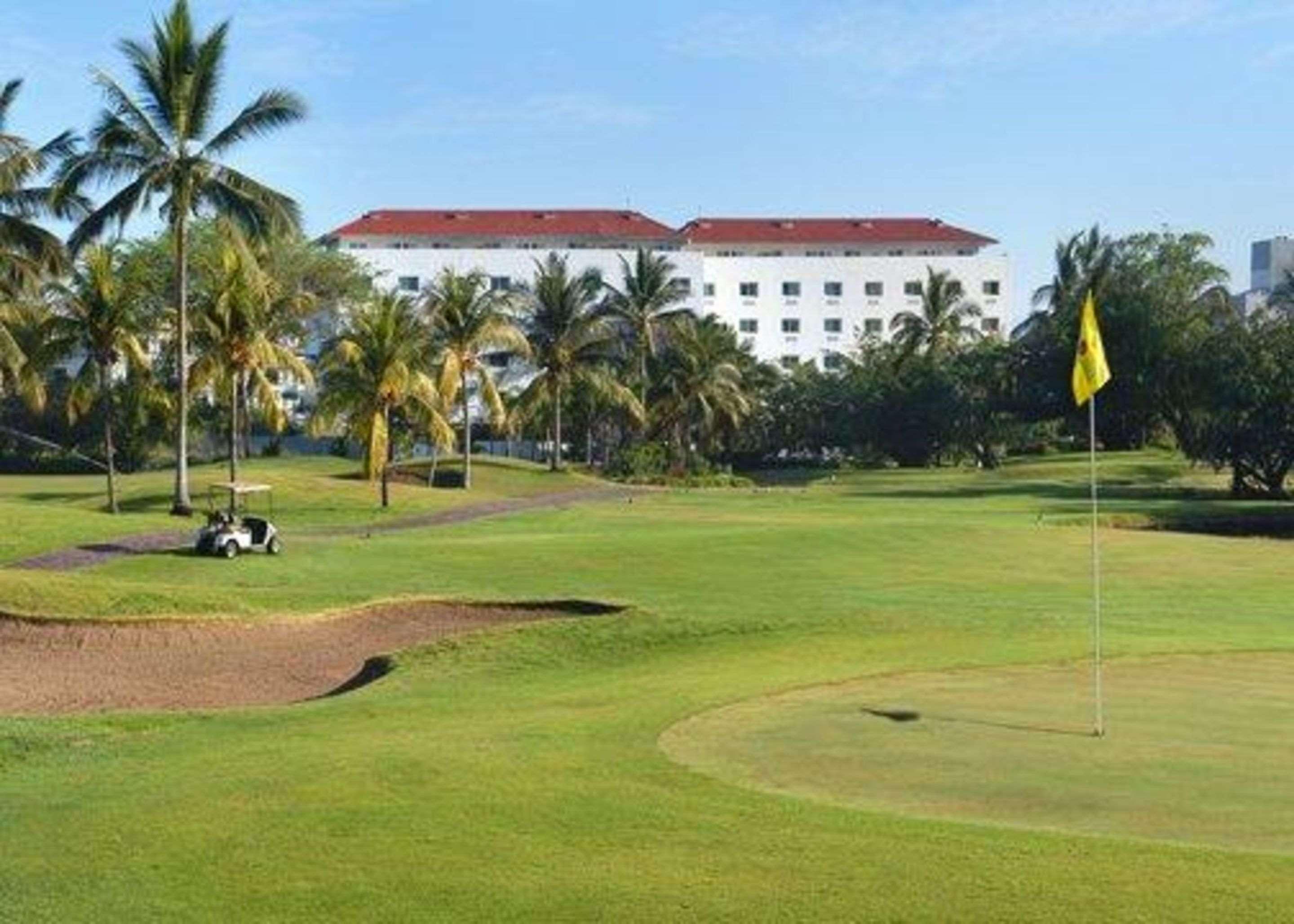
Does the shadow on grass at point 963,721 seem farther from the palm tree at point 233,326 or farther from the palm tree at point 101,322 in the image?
the palm tree at point 101,322

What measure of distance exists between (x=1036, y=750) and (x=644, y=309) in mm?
78961

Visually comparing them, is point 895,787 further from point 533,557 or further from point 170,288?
point 170,288

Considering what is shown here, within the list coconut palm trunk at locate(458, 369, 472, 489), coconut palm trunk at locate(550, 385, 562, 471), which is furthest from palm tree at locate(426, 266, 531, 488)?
coconut palm trunk at locate(550, 385, 562, 471)

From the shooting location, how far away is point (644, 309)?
9231cm

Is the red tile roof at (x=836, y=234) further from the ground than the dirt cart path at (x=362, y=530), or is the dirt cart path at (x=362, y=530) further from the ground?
the red tile roof at (x=836, y=234)

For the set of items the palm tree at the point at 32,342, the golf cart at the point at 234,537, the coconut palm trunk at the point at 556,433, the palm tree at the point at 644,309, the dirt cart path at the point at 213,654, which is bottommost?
the dirt cart path at the point at 213,654

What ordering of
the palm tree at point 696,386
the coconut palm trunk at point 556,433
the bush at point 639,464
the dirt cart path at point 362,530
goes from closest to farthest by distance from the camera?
the dirt cart path at point 362,530 → the coconut palm trunk at point 556,433 → the bush at point 639,464 → the palm tree at point 696,386

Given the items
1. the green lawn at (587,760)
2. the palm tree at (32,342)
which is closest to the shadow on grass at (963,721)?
the green lawn at (587,760)

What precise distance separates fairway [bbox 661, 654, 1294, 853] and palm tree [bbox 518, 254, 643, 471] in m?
60.7

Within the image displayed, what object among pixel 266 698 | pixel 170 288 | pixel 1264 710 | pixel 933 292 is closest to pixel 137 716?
pixel 266 698

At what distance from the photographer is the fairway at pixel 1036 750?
11.7 metres

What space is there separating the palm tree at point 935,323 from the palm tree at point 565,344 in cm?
3310

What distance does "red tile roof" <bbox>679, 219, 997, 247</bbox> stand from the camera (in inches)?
5896

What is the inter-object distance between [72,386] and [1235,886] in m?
47.9
